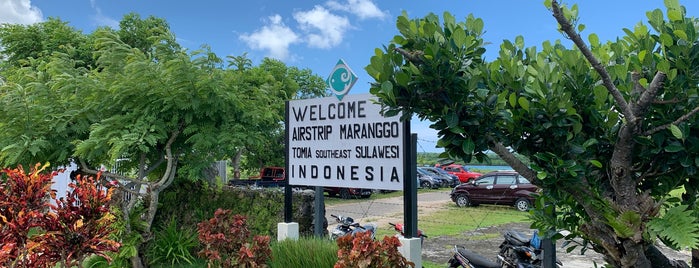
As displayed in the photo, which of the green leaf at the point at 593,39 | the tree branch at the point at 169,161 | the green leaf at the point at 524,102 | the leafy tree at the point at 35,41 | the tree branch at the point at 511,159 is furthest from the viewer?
the leafy tree at the point at 35,41

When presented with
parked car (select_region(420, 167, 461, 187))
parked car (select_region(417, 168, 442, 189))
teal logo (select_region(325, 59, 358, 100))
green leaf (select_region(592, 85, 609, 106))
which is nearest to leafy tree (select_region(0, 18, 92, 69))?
teal logo (select_region(325, 59, 358, 100))

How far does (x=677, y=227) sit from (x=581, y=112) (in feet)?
2.17

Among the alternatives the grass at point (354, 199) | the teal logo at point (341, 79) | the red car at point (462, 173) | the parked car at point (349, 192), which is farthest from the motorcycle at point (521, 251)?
the red car at point (462, 173)

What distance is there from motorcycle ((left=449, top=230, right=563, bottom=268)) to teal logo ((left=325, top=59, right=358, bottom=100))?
8.72 ft

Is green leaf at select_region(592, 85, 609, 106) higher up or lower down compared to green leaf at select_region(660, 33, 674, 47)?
lower down

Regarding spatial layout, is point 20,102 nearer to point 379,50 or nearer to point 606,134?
point 379,50

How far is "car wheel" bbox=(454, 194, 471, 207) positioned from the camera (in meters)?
17.8

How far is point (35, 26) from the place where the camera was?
56.5 ft

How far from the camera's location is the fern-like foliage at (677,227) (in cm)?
195

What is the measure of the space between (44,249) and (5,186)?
2.16ft

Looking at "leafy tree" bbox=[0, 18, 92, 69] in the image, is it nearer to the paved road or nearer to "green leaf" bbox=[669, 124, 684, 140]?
the paved road

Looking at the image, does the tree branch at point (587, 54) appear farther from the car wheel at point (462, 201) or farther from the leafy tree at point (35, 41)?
the leafy tree at point (35, 41)

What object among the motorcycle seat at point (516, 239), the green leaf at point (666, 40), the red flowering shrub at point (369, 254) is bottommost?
the motorcycle seat at point (516, 239)

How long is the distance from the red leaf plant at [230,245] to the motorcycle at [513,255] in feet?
8.86
